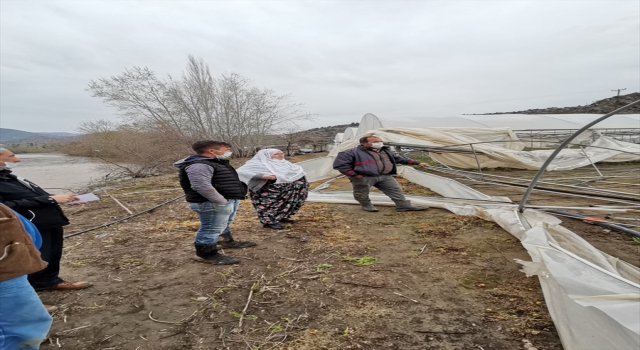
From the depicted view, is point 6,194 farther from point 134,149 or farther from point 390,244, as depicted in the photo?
point 134,149

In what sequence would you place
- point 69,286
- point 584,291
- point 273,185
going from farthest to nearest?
1. point 273,185
2. point 69,286
3. point 584,291

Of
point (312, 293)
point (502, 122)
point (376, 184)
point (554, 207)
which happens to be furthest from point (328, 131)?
point (312, 293)

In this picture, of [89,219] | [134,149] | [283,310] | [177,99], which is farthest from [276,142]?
[283,310]

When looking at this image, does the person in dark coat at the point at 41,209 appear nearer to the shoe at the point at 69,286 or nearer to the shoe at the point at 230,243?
the shoe at the point at 69,286

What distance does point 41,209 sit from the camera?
8.11 feet

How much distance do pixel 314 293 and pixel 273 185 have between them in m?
2.13

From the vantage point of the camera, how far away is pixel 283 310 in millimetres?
2387

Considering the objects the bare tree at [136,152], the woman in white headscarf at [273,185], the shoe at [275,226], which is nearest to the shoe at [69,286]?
the woman in white headscarf at [273,185]

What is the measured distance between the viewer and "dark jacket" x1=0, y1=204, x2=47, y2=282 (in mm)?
1492

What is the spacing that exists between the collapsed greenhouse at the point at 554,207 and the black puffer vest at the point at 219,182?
2.53 m

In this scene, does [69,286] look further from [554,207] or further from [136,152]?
[136,152]

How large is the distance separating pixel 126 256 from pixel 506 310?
3618 mm

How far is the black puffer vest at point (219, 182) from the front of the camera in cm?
312

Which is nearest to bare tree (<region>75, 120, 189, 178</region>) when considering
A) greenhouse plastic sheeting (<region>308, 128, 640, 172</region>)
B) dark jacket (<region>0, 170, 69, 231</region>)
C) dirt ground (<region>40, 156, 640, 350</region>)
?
greenhouse plastic sheeting (<region>308, 128, 640, 172</region>)
